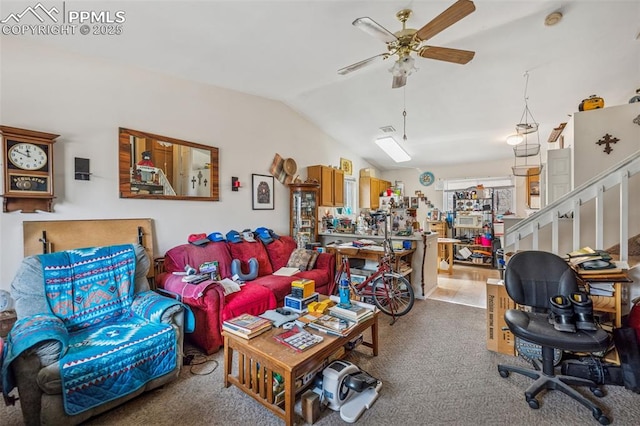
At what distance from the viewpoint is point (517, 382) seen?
2.10 meters

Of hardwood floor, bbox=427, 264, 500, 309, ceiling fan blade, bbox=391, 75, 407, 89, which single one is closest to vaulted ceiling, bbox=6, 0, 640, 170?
ceiling fan blade, bbox=391, 75, 407, 89

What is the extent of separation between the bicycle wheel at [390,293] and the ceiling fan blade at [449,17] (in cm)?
233

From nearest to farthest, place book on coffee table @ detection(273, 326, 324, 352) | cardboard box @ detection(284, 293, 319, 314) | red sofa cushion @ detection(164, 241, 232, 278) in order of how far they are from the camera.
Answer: book on coffee table @ detection(273, 326, 324, 352)
cardboard box @ detection(284, 293, 319, 314)
red sofa cushion @ detection(164, 241, 232, 278)

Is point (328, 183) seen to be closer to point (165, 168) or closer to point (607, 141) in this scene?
point (165, 168)

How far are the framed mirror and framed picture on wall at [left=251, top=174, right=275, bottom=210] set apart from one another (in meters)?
0.60

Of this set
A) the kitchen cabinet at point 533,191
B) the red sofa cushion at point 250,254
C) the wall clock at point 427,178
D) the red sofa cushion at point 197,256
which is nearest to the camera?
the red sofa cushion at point 197,256

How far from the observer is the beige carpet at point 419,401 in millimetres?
1738

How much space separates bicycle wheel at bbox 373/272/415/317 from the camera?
3.22 metres

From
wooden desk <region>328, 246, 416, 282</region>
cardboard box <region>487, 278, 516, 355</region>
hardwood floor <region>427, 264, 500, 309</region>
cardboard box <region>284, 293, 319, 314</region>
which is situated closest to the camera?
cardboard box <region>284, 293, 319, 314</region>

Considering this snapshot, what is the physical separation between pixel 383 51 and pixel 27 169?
11.4ft

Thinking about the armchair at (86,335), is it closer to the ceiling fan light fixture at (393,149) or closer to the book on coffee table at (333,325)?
the book on coffee table at (333,325)

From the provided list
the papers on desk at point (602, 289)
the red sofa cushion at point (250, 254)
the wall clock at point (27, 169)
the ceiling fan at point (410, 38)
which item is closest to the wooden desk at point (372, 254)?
the red sofa cushion at point (250, 254)

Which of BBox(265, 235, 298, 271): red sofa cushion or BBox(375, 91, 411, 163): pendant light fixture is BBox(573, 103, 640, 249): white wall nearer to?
BBox(375, 91, 411, 163): pendant light fixture

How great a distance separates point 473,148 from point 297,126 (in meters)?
3.91
